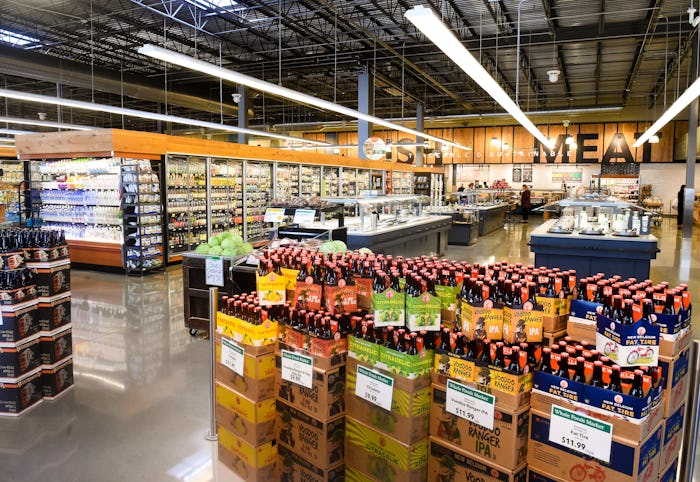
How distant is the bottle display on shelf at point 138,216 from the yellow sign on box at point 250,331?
6.97 metres

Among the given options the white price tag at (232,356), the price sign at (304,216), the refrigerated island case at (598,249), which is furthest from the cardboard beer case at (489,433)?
the refrigerated island case at (598,249)

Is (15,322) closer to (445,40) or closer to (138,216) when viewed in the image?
(445,40)

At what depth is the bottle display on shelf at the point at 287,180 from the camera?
1355 centimetres

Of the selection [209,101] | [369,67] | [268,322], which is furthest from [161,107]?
Result: [268,322]

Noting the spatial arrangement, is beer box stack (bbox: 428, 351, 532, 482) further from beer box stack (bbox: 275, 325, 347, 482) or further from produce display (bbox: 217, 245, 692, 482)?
beer box stack (bbox: 275, 325, 347, 482)

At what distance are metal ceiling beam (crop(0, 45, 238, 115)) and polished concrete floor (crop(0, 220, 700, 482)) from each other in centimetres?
794

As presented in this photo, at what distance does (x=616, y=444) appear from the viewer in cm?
166

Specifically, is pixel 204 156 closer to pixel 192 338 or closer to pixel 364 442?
A: pixel 192 338

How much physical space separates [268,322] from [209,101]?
17.1 meters

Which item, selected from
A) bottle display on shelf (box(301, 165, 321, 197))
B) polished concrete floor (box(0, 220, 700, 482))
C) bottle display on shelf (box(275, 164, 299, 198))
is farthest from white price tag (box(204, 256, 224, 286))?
bottle display on shelf (box(301, 165, 321, 197))

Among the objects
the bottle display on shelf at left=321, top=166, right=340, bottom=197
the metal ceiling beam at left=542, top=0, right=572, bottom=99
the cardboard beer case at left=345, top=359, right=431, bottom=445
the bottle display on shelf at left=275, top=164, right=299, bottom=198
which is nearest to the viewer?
the cardboard beer case at left=345, top=359, right=431, bottom=445

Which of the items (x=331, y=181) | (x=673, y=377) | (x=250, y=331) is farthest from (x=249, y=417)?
(x=331, y=181)

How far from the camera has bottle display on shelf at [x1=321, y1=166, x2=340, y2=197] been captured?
15961 millimetres

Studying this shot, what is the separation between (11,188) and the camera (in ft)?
46.1
